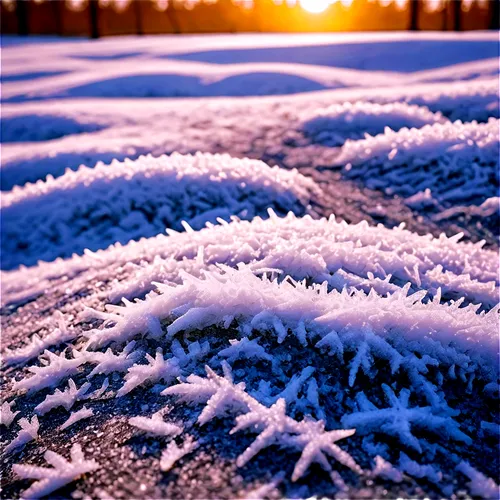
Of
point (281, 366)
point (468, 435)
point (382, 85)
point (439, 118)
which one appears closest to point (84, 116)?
point (439, 118)

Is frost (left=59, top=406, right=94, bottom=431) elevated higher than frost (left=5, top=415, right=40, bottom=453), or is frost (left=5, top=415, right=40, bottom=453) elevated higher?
frost (left=59, top=406, right=94, bottom=431)

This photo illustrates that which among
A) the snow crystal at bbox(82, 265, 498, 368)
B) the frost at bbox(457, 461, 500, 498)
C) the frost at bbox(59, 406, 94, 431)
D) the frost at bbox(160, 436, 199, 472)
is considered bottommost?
the frost at bbox(59, 406, 94, 431)

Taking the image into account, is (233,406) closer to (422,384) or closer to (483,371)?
(422,384)

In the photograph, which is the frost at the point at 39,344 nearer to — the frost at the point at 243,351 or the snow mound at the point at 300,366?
the snow mound at the point at 300,366

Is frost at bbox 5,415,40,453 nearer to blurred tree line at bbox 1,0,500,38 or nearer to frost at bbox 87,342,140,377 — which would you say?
frost at bbox 87,342,140,377

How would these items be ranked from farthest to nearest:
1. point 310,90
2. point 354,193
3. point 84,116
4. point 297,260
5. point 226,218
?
point 310,90
point 84,116
point 354,193
point 226,218
point 297,260

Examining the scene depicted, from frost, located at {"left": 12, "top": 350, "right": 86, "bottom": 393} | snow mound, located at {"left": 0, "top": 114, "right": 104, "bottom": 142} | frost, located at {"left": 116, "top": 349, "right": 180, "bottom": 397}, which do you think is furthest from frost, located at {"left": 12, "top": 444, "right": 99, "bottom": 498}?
snow mound, located at {"left": 0, "top": 114, "right": 104, "bottom": 142}

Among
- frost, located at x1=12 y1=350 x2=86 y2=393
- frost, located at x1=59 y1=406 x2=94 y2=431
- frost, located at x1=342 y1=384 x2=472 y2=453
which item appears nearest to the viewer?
frost, located at x1=342 y1=384 x2=472 y2=453
